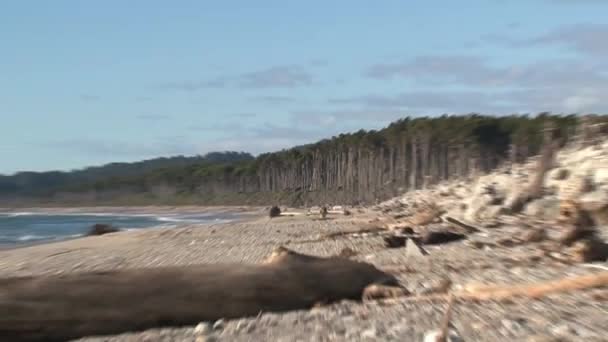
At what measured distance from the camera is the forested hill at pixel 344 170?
208 ft

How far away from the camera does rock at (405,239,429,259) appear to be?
996 cm

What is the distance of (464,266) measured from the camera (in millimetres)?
8383

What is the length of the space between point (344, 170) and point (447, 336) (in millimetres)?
88255

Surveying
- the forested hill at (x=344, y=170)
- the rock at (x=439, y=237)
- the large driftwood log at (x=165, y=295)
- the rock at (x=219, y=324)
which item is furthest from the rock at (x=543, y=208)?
the forested hill at (x=344, y=170)

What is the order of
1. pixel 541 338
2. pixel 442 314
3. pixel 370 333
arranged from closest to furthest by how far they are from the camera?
1. pixel 541 338
2. pixel 370 333
3. pixel 442 314

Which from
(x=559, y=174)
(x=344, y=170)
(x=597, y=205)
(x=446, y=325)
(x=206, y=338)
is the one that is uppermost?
(x=344, y=170)

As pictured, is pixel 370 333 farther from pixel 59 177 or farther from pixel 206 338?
pixel 59 177

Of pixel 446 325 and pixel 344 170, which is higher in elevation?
pixel 344 170

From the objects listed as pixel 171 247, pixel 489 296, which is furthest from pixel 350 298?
pixel 171 247

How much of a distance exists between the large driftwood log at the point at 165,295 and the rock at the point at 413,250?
2538 mm

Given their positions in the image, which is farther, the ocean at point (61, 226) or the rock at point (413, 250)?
the ocean at point (61, 226)

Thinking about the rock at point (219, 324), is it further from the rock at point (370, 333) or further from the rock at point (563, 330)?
the rock at point (563, 330)

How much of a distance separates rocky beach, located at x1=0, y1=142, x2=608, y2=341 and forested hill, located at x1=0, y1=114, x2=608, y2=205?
2513cm

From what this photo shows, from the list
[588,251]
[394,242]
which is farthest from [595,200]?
[588,251]
